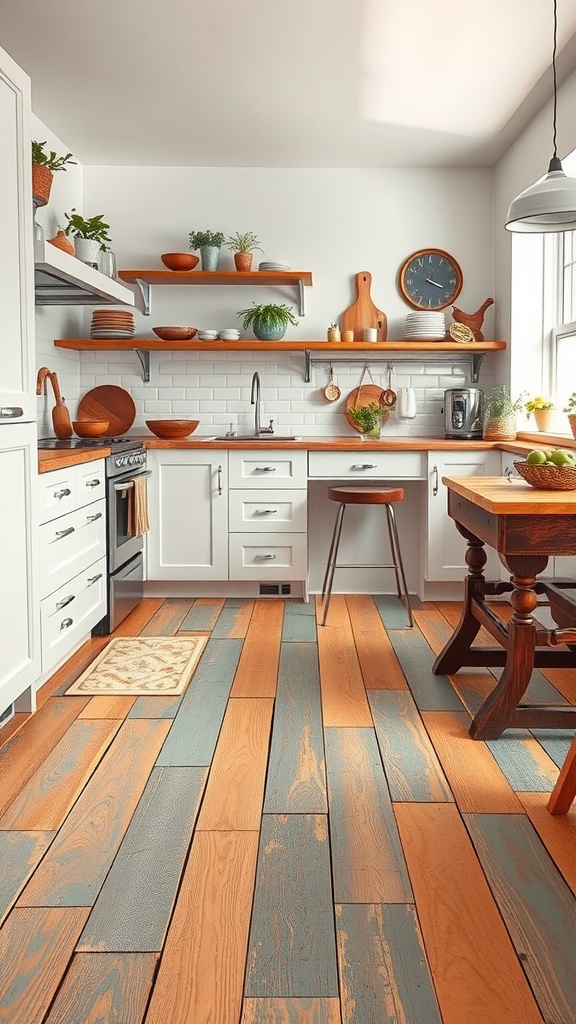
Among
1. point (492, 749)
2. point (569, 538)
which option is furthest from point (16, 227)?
point (492, 749)

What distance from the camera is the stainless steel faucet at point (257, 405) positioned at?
17.3ft

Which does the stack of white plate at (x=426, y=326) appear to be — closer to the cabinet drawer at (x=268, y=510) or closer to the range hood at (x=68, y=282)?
the cabinet drawer at (x=268, y=510)

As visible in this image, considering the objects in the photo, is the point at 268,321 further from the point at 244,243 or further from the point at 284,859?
the point at 284,859

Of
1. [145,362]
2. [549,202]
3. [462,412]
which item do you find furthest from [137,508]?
[549,202]

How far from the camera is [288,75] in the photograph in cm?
402

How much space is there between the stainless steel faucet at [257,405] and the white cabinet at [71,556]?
4.54 ft

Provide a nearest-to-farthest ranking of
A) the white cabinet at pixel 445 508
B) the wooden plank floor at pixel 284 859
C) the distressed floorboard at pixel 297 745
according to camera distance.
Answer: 1. the wooden plank floor at pixel 284 859
2. the distressed floorboard at pixel 297 745
3. the white cabinet at pixel 445 508

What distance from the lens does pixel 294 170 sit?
5.46 metres

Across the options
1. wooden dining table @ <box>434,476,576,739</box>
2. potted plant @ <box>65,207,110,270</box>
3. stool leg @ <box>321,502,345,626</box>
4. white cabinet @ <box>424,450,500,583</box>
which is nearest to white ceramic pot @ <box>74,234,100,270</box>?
potted plant @ <box>65,207,110,270</box>

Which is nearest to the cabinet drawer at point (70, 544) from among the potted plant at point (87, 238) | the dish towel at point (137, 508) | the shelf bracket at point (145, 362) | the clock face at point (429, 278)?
the dish towel at point (137, 508)

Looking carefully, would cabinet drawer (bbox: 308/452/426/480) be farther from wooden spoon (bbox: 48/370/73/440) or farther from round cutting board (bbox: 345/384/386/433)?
wooden spoon (bbox: 48/370/73/440)

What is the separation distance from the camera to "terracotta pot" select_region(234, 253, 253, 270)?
5215mm

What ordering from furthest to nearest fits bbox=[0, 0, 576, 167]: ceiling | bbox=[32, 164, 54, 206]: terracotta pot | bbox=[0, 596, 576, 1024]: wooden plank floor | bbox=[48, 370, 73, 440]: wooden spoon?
bbox=[48, 370, 73, 440]: wooden spoon, bbox=[32, 164, 54, 206]: terracotta pot, bbox=[0, 0, 576, 167]: ceiling, bbox=[0, 596, 576, 1024]: wooden plank floor

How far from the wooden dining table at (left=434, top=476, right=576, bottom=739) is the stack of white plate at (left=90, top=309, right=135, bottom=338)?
106 inches
